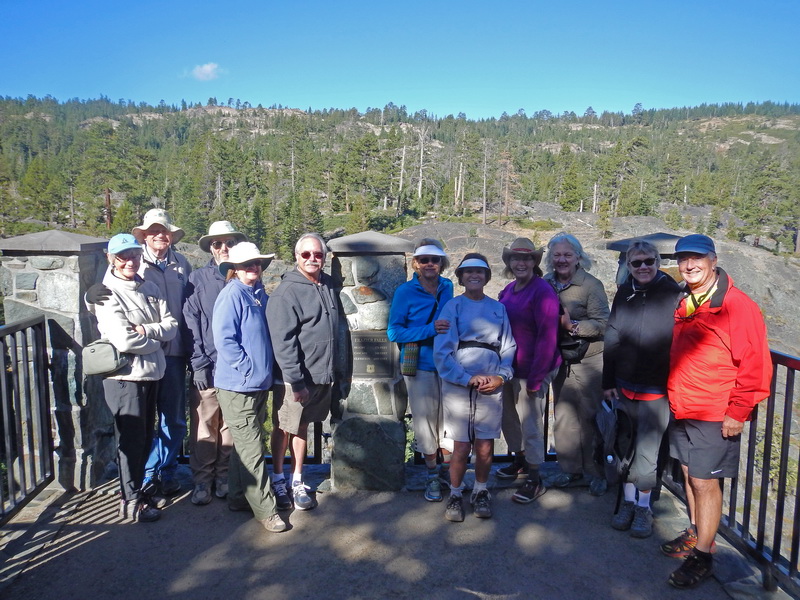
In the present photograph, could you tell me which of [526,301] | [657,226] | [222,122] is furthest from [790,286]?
[222,122]

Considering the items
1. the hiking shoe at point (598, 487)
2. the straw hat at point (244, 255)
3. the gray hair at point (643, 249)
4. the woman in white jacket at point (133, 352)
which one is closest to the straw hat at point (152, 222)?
the woman in white jacket at point (133, 352)

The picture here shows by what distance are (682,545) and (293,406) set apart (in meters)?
2.38

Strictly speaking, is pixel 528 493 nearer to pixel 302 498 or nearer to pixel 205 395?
pixel 302 498

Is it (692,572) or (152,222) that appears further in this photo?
(152,222)

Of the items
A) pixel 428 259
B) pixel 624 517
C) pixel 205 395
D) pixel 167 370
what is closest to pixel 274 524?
pixel 205 395

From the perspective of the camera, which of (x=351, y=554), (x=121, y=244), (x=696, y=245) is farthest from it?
(x=121, y=244)

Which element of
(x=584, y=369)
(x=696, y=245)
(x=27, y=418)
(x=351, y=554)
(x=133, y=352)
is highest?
(x=696, y=245)

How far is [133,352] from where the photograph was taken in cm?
312

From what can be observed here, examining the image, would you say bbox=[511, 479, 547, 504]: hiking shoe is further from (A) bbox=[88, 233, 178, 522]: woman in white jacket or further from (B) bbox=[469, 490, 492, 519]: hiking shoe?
(A) bbox=[88, 233, 178, 522]: woman in white jacket

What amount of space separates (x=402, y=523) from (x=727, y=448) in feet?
6.05

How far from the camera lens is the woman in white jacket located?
121 inches

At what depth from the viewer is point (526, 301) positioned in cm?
355

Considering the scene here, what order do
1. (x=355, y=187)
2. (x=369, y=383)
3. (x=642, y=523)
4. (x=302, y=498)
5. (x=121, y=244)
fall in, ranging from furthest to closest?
(x=355, y=187) → (x=369, y=383) → (x=302, y=498) → (x=642, y=523) → (x=121, y=244)

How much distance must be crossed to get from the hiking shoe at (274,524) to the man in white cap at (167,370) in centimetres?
78
